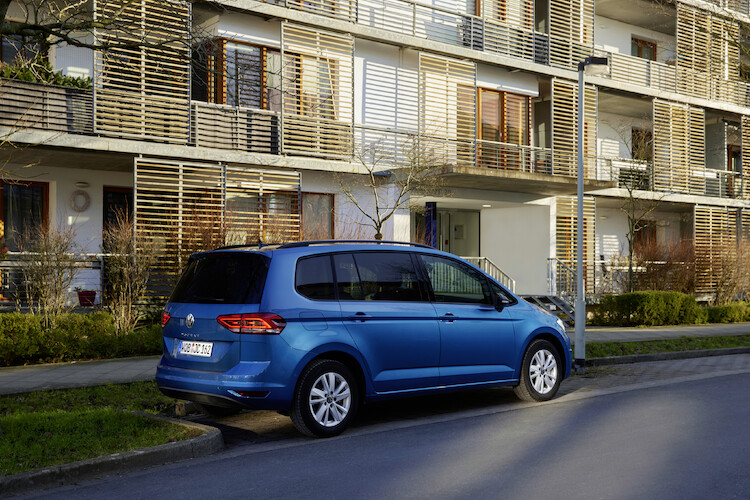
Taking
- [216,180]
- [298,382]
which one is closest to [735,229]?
[216,180]

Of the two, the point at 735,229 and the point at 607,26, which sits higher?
the point at 607,26

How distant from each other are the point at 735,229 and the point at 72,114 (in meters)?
24.4

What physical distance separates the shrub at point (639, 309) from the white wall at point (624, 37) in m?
10.8

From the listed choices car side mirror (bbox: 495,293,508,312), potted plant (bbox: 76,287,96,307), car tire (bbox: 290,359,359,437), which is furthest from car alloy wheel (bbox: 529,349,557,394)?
potted plant (bbox: 76,287,96,307)

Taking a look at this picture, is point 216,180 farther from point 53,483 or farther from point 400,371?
point 53,483

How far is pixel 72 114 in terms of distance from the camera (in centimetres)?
1642

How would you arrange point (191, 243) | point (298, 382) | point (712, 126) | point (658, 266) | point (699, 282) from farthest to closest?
point (712, 126), point (699, 282), point (658, 266), point (191, 243), point (298, 382)

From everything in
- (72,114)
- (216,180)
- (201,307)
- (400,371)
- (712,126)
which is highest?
(712,126)

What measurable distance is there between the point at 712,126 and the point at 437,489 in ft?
98.9

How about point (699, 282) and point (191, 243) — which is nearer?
point (191, 243)

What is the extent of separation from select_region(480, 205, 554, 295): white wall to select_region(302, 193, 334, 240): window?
6854 mm

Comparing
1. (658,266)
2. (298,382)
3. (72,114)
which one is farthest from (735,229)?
(298,382)

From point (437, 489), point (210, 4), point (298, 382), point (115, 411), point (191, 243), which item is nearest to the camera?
point (437, 489)

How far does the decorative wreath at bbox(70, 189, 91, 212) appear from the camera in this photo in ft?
60.7
